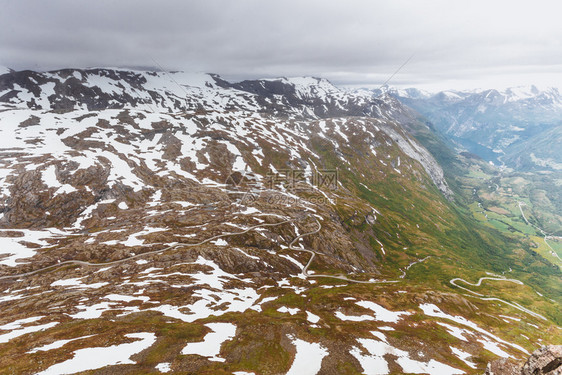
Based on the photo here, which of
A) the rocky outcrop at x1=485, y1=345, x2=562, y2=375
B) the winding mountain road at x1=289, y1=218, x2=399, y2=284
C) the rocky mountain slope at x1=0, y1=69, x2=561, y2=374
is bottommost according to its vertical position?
the winding mountain road at x1=289, y1=218, x2=399, y2=284

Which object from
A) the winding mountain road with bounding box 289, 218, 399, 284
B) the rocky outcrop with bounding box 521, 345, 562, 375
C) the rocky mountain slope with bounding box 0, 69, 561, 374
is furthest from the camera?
the winding mountain road with bounding box 289, 218, 399, 284

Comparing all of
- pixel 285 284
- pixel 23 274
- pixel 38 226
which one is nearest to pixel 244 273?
pixel 285 284

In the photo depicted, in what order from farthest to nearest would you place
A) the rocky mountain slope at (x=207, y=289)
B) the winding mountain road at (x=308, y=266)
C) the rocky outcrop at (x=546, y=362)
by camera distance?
the winding mountain road at (x=308, y=266) < the rocky mountain slope at (x=207, y=289) < the rocky outcrop at (x=546, y=362)

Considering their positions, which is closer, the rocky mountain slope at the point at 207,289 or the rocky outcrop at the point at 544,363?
the rocky outcrop at the point at 544,363

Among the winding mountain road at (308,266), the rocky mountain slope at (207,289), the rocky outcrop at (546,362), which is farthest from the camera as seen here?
the winding mountain road at (308,266)

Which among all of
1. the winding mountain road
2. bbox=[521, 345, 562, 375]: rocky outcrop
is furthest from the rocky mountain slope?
bbox=[521, 345, 562, 375]: rocky outcrop

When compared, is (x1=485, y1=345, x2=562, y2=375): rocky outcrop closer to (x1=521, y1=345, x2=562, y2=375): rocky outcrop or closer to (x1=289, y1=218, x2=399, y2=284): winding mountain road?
(x1=521, y1=345, x2=562, y2=375): rocky outcrop

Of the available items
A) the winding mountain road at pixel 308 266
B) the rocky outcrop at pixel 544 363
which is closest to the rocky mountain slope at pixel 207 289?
the winding mountain road at pixel 308 266

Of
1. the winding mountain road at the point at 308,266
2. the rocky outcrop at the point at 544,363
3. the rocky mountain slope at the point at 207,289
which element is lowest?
the winding mountain road at the point at 308,266

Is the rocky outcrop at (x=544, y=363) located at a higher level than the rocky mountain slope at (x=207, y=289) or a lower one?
higher

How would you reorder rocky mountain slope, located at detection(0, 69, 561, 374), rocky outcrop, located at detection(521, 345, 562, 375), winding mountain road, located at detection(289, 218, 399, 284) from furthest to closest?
1. winding mountain road, located at detection(289, 218, 399, 284)
2. rocky mountain slope, located at detection(0, 69, 561, 374)
3. rocky outcrop, located at detection(521, 345, 562, 375)

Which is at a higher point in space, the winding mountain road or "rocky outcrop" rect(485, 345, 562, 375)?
"rocky outcrop" rect(485, 345, 562, 375)

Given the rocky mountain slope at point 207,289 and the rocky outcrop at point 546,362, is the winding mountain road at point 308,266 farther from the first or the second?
the rocky outcrop at point 546,362

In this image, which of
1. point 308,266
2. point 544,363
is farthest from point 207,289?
point 544,363
